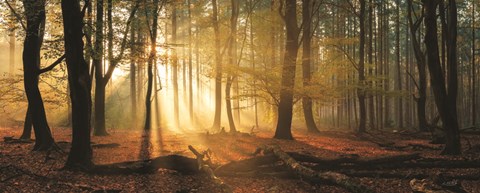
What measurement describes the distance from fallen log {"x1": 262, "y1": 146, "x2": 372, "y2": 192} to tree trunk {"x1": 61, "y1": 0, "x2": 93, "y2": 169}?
552 centimetres

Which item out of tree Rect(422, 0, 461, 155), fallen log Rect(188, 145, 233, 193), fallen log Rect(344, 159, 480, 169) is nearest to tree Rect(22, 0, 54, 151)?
fallen log Rect(188, 145, 233, 193)

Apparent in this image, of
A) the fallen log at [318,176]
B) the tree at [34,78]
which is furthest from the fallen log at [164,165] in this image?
the tree at [34,78]

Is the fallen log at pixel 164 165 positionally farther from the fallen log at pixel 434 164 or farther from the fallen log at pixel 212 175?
the fallen log at pixel 434 164

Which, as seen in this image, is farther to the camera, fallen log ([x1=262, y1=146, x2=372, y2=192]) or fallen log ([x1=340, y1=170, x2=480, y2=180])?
fallen log ([x1=340, y1=170, x2=480, y2=180])

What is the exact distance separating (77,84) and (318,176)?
7006 millimetres

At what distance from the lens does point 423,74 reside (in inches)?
920

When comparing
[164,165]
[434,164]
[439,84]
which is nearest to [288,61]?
[439,84]

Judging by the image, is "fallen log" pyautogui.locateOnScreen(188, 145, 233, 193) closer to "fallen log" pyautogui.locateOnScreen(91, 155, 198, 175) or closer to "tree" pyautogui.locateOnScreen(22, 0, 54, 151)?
"fallen log" pyautogui.locateOnScreen(91, 155, 198, 175)

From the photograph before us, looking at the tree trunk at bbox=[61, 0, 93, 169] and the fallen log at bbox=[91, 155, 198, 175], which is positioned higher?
the tree trunk at bbox=[61, 0, 93, 169]

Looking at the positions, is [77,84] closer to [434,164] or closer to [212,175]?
[212,175]

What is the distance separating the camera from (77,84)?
9664 millimetres

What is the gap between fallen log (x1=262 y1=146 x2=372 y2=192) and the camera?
7.14m

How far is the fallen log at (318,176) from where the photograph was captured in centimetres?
714

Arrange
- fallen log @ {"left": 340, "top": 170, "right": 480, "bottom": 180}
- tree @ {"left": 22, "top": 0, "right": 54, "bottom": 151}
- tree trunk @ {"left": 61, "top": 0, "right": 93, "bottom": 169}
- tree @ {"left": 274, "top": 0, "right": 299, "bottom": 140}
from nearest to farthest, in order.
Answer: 1. fallen log @ {"left": 340, "top": 170, "right": 480, "bottom": 180}
2. tree trunk @ {"left": 61, "top": 0, "right": 93, "bottom": 169}
3. tree @ {"left": 22, "top": 0, "right": 54, "bottom": 151}
4. tree @ {"left": 274, "top": 0, "right": 299, "bottom": 140}
